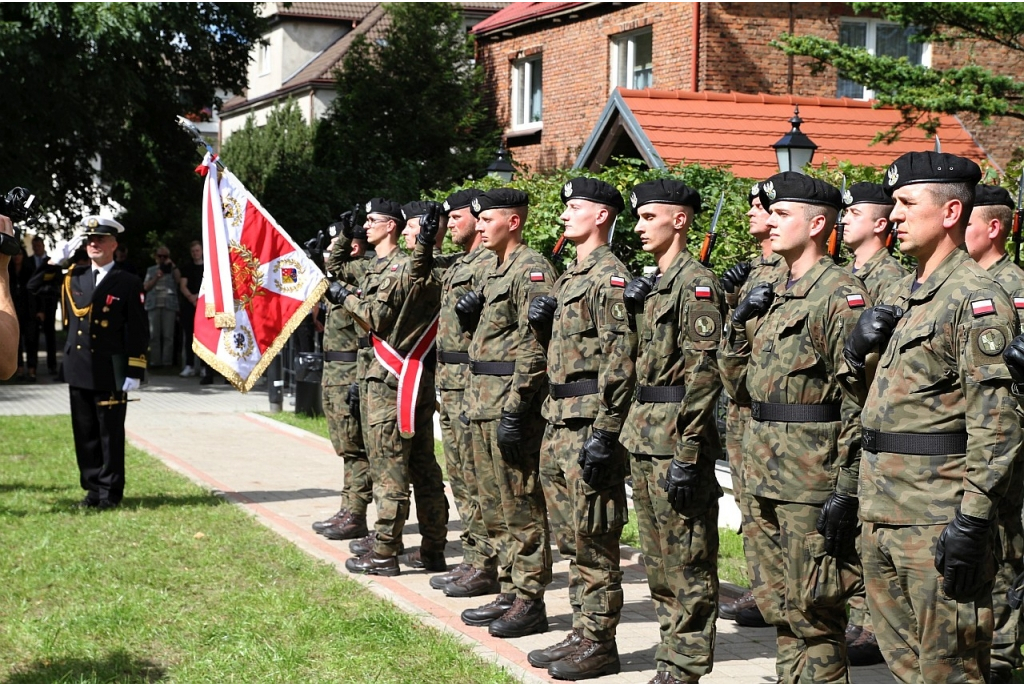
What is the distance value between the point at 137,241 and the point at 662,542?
93.7 ft

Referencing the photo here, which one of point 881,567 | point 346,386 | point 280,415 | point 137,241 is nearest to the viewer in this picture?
point 881,567

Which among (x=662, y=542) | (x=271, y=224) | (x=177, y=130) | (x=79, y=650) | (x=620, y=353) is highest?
(x=177, y=130)

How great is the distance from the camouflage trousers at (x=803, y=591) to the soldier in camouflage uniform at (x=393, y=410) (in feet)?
11.8

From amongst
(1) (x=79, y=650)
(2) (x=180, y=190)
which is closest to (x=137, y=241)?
(2) (x=180, y=190)

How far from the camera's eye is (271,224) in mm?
10609

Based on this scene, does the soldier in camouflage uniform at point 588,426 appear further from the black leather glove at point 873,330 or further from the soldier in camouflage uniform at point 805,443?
the black leather glove at point 873,330

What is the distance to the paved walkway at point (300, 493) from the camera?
21.9ft

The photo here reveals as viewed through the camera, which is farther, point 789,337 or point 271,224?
point 271,224

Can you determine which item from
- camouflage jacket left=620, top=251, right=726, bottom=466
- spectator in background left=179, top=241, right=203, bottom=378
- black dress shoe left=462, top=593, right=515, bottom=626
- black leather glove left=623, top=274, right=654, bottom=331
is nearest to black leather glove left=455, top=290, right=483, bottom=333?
black leather glove left=623, top=274, right=654, bottom=331

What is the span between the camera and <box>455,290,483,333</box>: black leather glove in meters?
7.34

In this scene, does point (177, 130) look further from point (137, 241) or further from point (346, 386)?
point (346, 386)

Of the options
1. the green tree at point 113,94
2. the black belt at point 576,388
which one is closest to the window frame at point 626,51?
the green tree at point 113,94

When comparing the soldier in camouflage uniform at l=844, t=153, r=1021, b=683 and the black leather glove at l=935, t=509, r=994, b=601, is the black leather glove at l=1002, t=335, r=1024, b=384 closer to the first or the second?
the soldier in camouflage uniform at l=844, t=153, r=1021, b=683

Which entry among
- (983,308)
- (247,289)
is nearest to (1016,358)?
(983,308)
